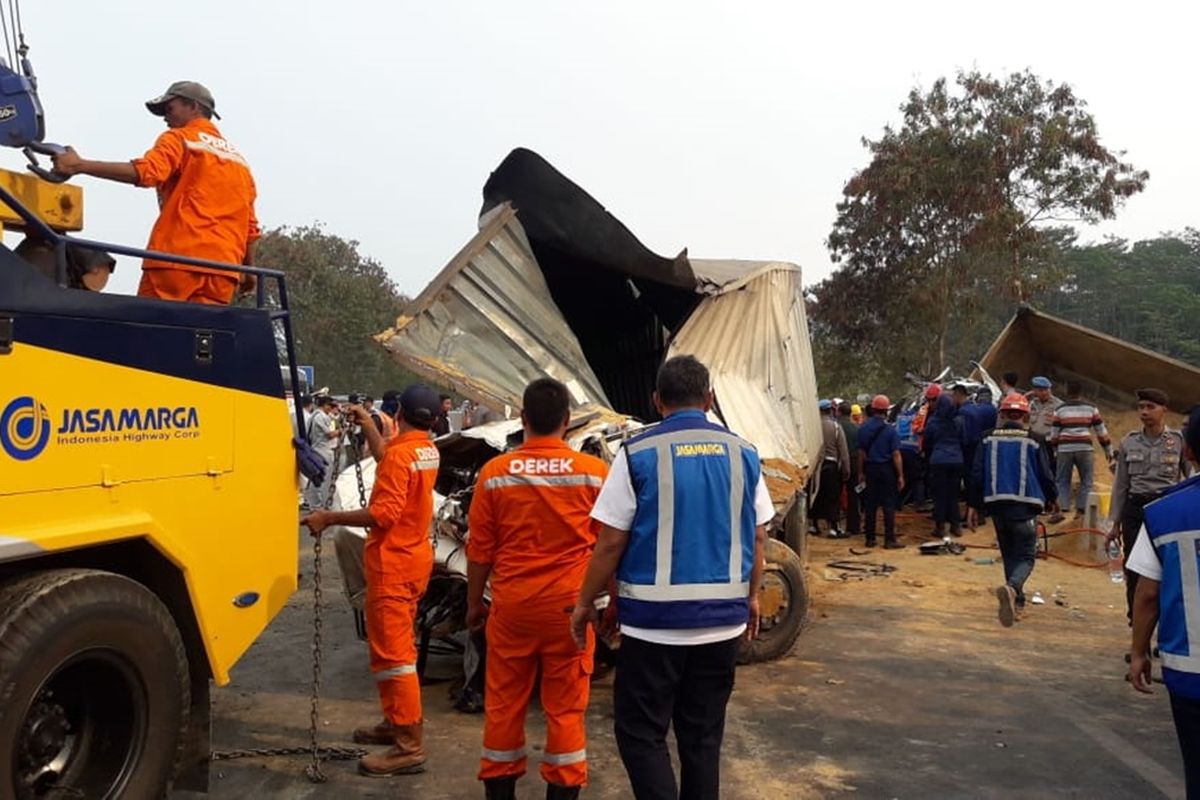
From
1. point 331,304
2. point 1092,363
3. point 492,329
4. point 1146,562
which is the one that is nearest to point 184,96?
point 492,329

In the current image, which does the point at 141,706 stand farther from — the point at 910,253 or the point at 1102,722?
the point at 910,253

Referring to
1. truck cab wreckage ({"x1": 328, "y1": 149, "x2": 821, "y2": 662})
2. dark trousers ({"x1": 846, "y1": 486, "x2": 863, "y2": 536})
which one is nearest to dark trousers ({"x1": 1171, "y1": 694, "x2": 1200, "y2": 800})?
truck cab wreckage ({"x1": 328, "y1": 149, "x2": 821, "y2": 662})

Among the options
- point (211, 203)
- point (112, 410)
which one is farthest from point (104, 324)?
point (211, 203)

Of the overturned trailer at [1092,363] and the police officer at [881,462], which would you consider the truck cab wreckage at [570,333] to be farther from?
the overturned trailer at [1092,363]

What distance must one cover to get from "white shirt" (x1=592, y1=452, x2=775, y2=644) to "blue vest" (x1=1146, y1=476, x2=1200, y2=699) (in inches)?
54.4

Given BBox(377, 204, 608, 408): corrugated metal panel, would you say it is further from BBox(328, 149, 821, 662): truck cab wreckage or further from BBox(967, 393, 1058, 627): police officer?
BBox(967, 393, 1058, 627): police officer

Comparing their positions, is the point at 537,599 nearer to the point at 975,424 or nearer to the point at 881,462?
the point at 881,462

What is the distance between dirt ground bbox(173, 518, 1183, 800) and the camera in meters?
4.46

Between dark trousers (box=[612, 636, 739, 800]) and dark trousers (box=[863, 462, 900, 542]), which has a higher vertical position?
dark trousers (box=[863, 462, 900, 542])

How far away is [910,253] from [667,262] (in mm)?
17408

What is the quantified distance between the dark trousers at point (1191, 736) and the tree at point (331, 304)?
29151 mm

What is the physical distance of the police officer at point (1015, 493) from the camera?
7.70 metres

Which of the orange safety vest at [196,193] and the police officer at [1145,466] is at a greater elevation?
the orange safety vest at [196,193]

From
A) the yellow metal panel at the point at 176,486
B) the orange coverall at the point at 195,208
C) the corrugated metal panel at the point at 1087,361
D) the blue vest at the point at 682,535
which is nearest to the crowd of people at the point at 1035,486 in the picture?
the blue vest at the point at 682,535
